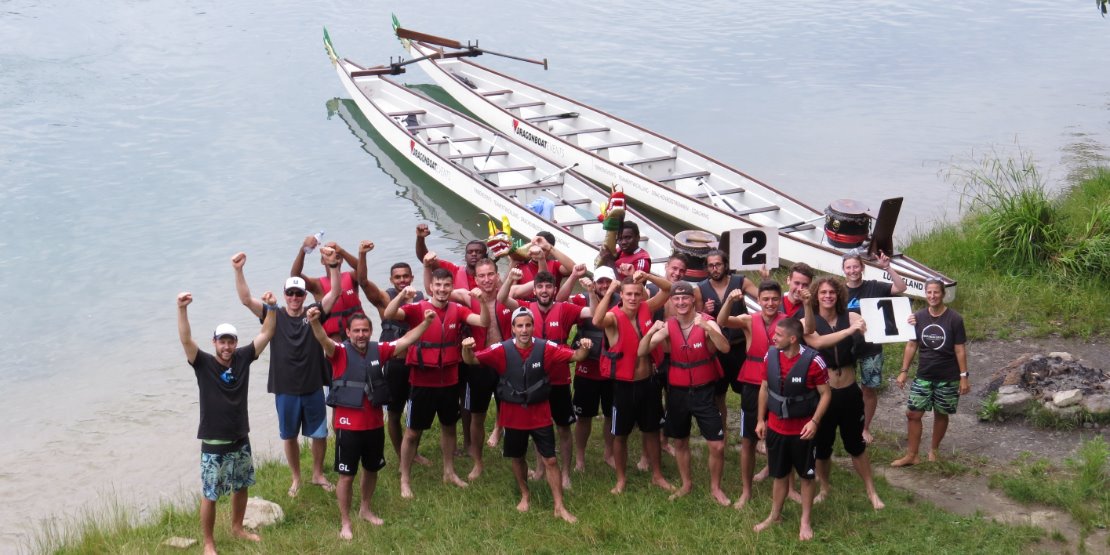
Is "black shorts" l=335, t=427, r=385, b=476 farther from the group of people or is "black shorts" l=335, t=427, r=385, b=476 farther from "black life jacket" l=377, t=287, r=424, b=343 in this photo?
"black life jacket" l=377, t=287, r=424, b=343

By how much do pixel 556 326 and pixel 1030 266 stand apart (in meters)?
7.77

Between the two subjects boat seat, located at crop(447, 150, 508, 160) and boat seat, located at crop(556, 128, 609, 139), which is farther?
boat seat, located at crop(556, 128, 609, 139)

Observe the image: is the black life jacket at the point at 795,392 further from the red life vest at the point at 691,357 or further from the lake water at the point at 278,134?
the lake water at the point at 278,134

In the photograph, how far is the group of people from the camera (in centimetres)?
820

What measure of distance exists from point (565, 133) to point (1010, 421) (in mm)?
13204

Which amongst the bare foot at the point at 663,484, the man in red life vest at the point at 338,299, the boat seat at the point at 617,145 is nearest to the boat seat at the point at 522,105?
the boat seat at the point at 617,145

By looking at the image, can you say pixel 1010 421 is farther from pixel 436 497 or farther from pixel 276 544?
pixel 276 544

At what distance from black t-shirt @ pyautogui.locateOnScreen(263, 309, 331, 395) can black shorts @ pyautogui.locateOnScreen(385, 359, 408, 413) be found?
1.65ft

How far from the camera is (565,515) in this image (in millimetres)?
8742

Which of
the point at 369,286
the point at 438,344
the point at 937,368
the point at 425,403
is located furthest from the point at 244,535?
the point at 937,368

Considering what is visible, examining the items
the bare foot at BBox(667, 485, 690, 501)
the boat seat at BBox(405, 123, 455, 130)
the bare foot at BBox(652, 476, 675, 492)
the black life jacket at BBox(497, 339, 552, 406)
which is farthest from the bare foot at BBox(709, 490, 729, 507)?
the boat seat at BBox(405, 123, 455, 130)

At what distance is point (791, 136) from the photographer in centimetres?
2525

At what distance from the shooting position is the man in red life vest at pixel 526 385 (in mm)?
8641

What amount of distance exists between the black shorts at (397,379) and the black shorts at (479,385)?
18.9 inches
